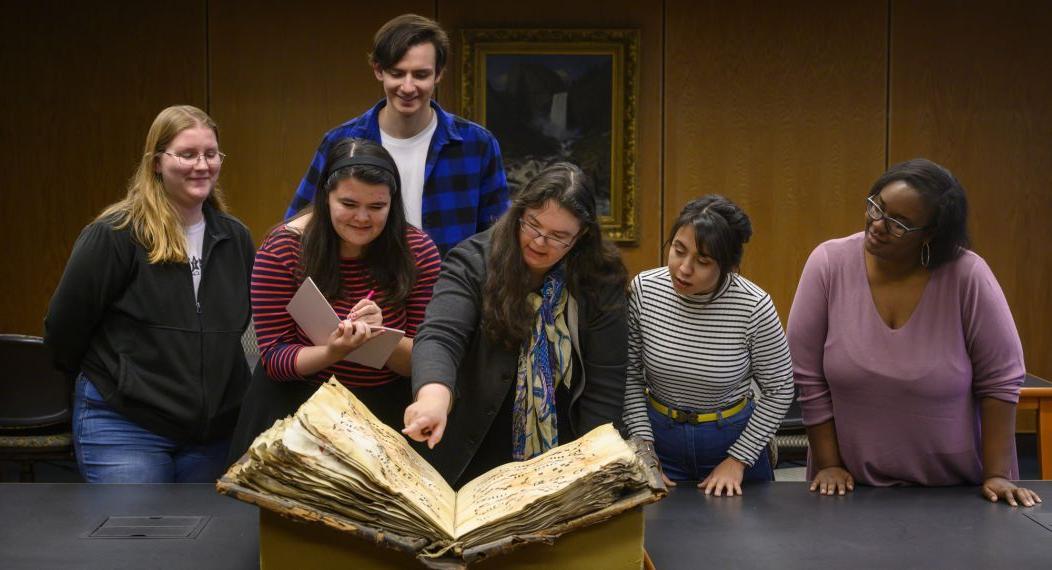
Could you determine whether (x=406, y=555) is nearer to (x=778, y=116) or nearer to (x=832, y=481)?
(x=832, y=481)

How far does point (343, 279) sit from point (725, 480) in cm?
92

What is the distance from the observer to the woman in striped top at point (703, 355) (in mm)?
2271

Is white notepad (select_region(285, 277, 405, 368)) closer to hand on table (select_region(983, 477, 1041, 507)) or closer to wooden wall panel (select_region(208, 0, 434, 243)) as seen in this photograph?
hand on table (select_region(983, 477, 1041, 507))

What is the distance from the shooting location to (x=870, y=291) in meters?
2.25

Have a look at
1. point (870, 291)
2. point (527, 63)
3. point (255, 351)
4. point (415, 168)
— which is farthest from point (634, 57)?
point (870, 291)

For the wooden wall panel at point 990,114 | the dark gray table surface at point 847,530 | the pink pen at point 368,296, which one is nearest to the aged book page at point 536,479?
the dark gray table surface at point 847,530

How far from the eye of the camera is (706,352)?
2301 mm

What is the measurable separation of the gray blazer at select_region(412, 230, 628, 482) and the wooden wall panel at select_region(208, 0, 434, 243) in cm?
371

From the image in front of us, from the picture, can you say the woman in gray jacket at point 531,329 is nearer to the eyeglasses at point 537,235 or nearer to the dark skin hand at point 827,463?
the eyeglasses at point 537,235

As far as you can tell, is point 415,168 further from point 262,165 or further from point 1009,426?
point 262,165

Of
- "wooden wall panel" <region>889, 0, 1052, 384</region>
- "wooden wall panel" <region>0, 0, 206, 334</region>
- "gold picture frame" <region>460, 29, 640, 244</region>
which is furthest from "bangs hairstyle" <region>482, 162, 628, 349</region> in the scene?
"wooden wall panel" <region>889, 0, 1052, 384</region>

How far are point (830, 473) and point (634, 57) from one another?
3.76 metres

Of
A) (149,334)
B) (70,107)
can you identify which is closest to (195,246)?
(149,334)

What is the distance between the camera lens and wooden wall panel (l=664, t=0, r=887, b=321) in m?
5.65
